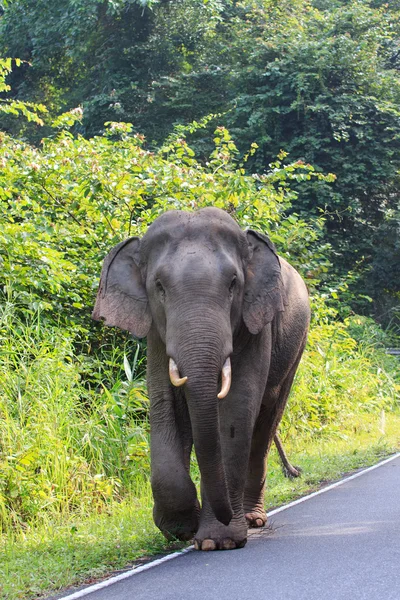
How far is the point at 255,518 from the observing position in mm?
7613

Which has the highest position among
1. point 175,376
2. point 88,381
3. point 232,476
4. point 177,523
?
point 88,381

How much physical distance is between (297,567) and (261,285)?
2130 millimetres

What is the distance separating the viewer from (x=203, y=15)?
28031 mm

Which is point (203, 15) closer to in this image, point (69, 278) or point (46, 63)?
point (46, 63)

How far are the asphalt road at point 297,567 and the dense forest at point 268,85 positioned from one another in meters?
13.0

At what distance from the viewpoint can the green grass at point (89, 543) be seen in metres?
5.76

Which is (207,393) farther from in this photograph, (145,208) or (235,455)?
(145,208)

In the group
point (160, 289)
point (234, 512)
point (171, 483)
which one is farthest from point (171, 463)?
point (160, 289)

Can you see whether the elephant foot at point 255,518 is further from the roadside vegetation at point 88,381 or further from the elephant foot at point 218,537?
the elephant foot at point 218,537

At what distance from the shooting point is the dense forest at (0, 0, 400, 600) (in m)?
8.48

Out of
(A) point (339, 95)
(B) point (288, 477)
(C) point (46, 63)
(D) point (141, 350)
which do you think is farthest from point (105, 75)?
(B) point (288, 477)

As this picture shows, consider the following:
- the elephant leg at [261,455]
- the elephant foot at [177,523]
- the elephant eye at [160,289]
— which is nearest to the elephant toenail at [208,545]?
the elephant foot at [177,523]

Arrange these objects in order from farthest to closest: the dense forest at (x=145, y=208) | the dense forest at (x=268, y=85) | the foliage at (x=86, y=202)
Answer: the dense forest at (x=268, y=85) → the foliage at (x=86, y=202) → the dense forest at (x=145, y=208)

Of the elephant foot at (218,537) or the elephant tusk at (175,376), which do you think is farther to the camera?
the elephant foot at (218,537)
